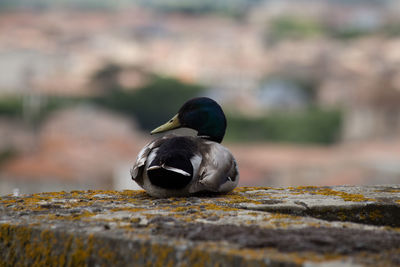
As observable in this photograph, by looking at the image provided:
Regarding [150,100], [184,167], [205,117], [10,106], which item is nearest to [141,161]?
[184,167]

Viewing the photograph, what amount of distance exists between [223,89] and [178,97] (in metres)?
7.52

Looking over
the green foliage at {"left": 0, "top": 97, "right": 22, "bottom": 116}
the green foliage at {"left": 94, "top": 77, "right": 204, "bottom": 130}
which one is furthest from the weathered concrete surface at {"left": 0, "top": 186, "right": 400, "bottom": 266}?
the green foliage at {"left": 94, "top": 77, "right": 204, "bottom": 130}

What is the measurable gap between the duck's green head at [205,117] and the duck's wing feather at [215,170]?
24cm

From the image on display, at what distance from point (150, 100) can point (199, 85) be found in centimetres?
595

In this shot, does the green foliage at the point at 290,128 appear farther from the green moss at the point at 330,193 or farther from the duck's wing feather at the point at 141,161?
the duck's wing feather at the point at 141,161

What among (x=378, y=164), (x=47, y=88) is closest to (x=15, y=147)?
(x=47, y=88)

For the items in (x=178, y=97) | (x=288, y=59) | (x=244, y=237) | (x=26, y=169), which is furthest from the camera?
(x=288, y=59)

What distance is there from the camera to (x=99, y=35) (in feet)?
241

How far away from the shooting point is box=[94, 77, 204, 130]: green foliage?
58781 millimetres

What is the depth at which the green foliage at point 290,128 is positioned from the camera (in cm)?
5878

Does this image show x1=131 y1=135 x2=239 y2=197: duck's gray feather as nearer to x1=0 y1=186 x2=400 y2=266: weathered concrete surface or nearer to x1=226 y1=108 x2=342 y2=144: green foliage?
x1=0 y1=186 x2=400 y2=266: weathered concrete surface

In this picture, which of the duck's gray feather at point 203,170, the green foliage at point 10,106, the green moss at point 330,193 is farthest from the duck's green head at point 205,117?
the green foliage at point 10,106

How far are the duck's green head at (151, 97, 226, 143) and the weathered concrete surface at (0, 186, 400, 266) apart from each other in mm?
641

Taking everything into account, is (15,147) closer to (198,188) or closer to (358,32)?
(358,32)
